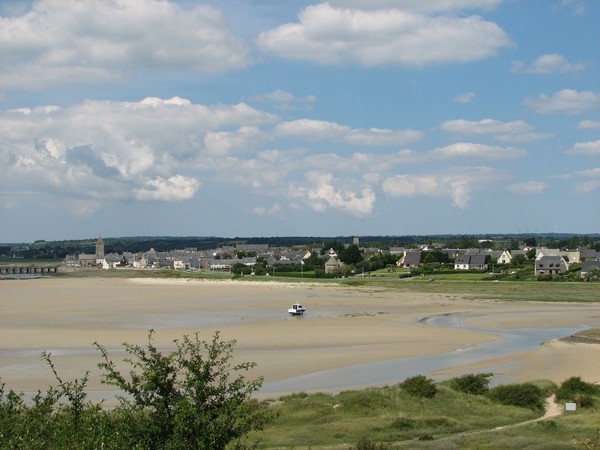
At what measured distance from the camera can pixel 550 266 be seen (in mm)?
88500

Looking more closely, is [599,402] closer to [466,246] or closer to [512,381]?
[512,381]

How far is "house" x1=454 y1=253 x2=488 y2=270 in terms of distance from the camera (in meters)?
99.8

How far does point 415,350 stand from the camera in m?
34.9

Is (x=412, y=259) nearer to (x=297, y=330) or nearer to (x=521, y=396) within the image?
(x=297, y=330)

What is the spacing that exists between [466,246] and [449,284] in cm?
8176

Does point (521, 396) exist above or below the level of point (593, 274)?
below

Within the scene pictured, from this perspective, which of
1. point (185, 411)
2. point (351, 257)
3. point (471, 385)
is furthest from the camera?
point (351, 257)

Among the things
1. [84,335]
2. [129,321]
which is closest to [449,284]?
[129,321]

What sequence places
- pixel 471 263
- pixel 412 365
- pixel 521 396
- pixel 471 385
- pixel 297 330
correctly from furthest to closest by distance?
1. pixel 471 263
2. pixel 297 330
3. pixel 412 365
4. pixel 471 385
5. pixel 521 396

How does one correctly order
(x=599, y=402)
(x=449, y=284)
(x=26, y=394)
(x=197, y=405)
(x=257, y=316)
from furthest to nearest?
(x=449, y=284), (x=257, y=316), (x=26, y=394), (x=599, y=402), (x=197, y=405)

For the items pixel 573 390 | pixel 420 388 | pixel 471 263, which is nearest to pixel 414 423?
pixel 420 388

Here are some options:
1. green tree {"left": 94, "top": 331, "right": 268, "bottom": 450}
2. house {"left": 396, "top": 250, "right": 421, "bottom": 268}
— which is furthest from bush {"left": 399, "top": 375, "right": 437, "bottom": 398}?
house {"left": 396, "top": 250, "right": 421, "bottom": 268}

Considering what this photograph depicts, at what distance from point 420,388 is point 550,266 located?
70.6 meters

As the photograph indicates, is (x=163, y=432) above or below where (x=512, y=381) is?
above
